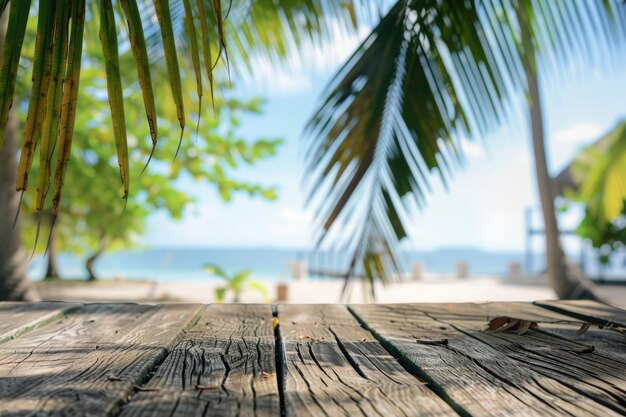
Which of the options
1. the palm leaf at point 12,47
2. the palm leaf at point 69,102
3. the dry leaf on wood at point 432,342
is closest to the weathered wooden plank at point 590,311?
the dry leaf on wood at point 432,342

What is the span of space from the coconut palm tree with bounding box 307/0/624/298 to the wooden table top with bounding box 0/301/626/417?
100 centimetres

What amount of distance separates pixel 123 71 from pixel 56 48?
4.99 metres

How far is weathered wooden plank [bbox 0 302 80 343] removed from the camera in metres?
1.75

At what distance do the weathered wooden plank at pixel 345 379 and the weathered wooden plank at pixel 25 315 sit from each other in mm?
767

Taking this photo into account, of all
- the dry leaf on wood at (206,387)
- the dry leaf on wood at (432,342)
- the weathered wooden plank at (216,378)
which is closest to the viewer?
the weathered wooden plank at (216,378)

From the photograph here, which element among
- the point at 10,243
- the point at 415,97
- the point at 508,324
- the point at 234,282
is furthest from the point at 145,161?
the point at 508,324

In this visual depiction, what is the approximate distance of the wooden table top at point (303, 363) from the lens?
3.45 ft

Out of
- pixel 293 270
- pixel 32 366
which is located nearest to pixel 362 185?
pixel 32 366

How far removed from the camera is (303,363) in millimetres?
1371

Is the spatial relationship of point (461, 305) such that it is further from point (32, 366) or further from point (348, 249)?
point (32, 366)

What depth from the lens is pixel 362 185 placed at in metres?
3.16

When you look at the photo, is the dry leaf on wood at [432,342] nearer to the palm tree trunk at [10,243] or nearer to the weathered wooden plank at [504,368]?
the weathered wooden plank at [504,368]

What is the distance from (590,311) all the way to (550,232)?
12.0 feet

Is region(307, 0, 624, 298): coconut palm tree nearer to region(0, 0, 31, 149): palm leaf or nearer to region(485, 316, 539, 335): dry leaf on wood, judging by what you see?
region(485, 316, 539, 335): dry leaf on wood
